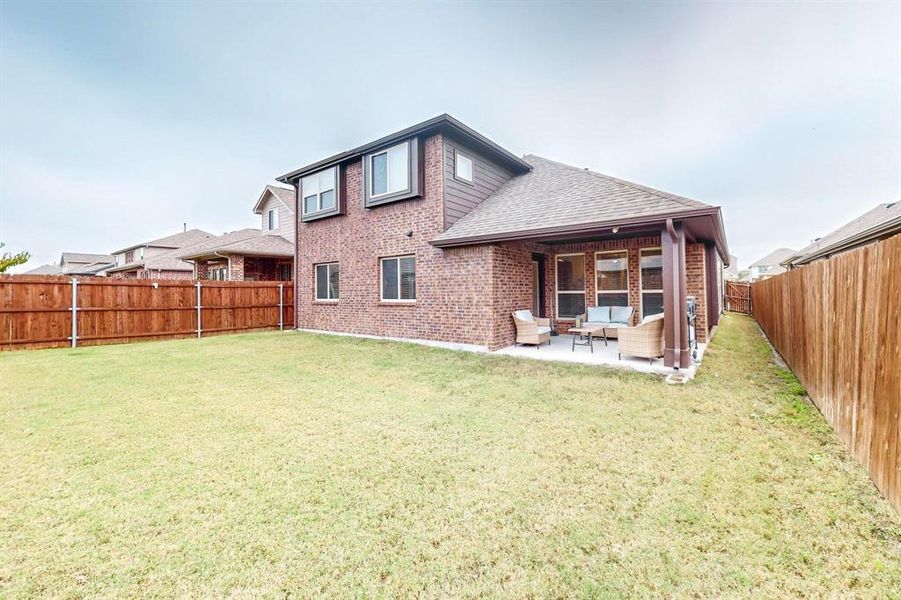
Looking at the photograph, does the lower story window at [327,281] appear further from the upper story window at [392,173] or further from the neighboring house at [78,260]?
the neighboring house at [78,260]

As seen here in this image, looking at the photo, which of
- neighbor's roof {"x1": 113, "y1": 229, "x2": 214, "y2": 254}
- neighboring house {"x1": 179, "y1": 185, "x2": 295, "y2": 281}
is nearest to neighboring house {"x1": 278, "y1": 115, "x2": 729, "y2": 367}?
neighboring house {"x1": 179, "y1": 185, "x2": 295, "y2": 281}

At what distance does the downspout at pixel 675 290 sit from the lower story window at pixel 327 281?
9.68 meters

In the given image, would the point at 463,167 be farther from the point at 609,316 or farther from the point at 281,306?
the point at 281,306

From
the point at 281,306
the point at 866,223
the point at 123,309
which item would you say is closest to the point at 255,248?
the point at 281,306

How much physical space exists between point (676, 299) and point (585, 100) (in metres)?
11.3

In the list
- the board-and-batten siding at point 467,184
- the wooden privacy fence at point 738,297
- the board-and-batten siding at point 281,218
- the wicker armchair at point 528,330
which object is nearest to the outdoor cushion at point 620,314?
the wicker armchair at point 528,330

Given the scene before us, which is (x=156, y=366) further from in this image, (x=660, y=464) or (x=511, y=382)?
(x=660, y=464)

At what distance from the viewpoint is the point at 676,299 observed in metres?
6.59

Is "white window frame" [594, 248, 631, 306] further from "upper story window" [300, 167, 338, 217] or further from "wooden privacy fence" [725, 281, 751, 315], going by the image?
"wooden privacy fence" [725, 281, 751, 315]

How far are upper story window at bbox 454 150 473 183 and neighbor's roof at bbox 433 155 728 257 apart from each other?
906mm

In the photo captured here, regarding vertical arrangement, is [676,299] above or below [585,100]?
below

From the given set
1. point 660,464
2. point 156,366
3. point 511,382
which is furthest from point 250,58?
point 660,464

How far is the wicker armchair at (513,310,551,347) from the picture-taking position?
8.88 m

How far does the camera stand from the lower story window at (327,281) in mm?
12586
